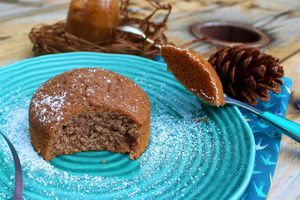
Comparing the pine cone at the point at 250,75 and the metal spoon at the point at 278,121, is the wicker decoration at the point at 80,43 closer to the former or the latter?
the pine cone at the point at 250,75

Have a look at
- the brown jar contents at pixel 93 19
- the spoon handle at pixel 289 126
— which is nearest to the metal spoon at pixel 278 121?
the spoon handle at pixel 289 126

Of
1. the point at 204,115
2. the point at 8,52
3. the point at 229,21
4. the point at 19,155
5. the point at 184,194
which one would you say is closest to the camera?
the point at 184,194

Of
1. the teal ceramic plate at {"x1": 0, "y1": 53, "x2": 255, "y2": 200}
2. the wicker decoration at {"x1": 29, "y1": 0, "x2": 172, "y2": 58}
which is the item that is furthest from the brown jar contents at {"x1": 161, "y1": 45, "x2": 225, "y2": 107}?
the wicker decoration at {"x1": 29, "y1": 0, "x2": 172, "y2": 58}

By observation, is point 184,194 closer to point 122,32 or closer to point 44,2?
point 122,32

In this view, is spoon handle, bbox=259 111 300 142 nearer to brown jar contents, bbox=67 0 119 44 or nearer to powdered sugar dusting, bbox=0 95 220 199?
powdered sugar dusting, bbox=0 95 220 199

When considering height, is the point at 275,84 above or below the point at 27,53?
above

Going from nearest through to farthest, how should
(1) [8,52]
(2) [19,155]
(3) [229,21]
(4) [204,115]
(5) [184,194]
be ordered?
(5) [184,194] < (2) [19,155] < (4) [204,115] < (1) [8,52] < (3) [229,21]

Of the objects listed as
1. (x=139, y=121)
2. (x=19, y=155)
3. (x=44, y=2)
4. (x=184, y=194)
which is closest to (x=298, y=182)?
(x=184, y=194)

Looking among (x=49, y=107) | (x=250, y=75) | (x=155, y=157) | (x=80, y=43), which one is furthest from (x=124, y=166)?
(x=80, y=43)
